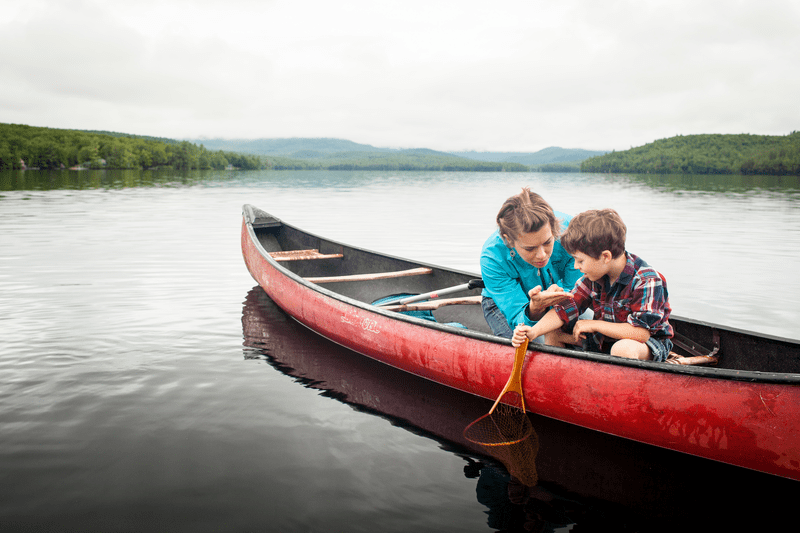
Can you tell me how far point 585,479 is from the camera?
11.7 ft

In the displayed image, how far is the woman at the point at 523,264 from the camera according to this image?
3807 millimetres

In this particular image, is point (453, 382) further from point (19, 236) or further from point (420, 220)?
point (420, 220)

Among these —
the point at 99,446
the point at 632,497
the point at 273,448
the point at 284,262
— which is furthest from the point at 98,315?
the point at 632,497

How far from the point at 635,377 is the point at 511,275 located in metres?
1.27

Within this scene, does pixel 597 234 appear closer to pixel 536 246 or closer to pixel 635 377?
pixel 536 246

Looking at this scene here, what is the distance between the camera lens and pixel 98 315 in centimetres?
712

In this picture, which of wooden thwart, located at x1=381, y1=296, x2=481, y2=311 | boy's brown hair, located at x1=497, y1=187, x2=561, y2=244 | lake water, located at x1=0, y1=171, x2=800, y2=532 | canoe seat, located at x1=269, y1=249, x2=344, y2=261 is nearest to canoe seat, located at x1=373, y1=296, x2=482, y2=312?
wooden thwart, located at x1=381, y1=296, x2=481, y2=311

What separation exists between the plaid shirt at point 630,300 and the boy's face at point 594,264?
17 centimetres

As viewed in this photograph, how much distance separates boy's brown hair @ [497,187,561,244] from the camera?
12.4ft

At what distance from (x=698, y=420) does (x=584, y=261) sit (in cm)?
125

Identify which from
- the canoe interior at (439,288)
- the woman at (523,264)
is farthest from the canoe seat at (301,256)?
the woman at (523,264)

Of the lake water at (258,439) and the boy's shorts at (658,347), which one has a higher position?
the boy's shorts at (658,347)

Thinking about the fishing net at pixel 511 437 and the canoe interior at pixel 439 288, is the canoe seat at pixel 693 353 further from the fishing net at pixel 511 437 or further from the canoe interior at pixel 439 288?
the fishing net at pixel 511 437

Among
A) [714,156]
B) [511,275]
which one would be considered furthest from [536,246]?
[714,156]
